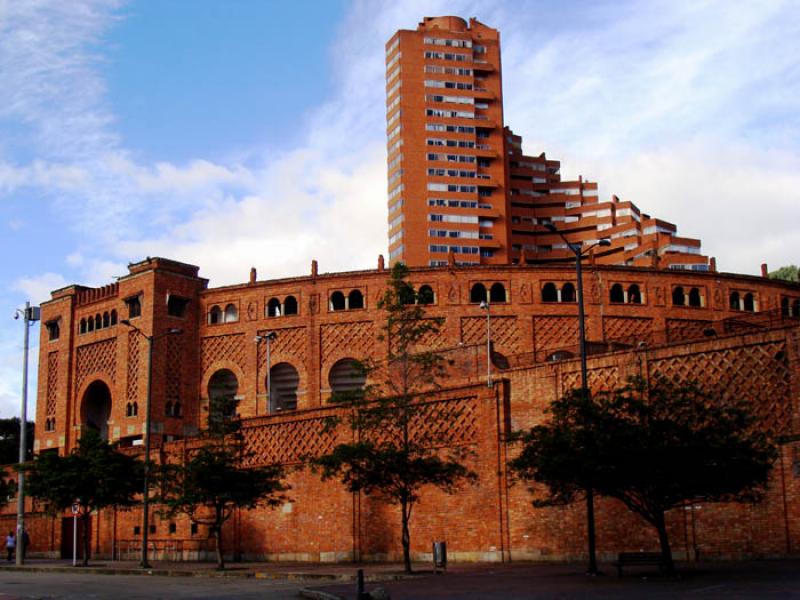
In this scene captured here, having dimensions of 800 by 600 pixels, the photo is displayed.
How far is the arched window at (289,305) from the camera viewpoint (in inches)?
2286

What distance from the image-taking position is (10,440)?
92312 millimetres

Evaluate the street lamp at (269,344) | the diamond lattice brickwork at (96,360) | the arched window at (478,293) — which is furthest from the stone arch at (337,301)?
the diamond lattice brickwork at (96,360)

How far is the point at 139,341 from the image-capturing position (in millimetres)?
57250

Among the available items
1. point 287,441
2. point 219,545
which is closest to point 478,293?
point 287,441

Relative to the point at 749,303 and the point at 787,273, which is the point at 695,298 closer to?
the point at 749,303

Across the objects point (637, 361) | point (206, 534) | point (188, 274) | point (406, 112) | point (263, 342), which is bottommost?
point (206, 534)

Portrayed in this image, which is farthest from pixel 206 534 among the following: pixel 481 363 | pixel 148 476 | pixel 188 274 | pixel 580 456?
pixel 580 456

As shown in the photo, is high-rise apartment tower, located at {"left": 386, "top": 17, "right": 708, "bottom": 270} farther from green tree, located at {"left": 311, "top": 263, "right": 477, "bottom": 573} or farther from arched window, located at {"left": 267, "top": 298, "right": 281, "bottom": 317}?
green tree, located at {"left": 311, "top": 263, "right": 477, "bottom": 573}

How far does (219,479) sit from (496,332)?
75.4ft

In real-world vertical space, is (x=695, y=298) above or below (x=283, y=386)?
above

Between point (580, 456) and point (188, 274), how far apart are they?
127 ft

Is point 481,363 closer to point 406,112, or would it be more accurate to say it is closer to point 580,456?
point 580,456

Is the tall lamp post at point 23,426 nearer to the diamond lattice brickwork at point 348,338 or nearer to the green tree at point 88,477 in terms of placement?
the green tree at point 88,477

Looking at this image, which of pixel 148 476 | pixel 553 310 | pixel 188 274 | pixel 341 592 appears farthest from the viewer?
pixel 188 274
